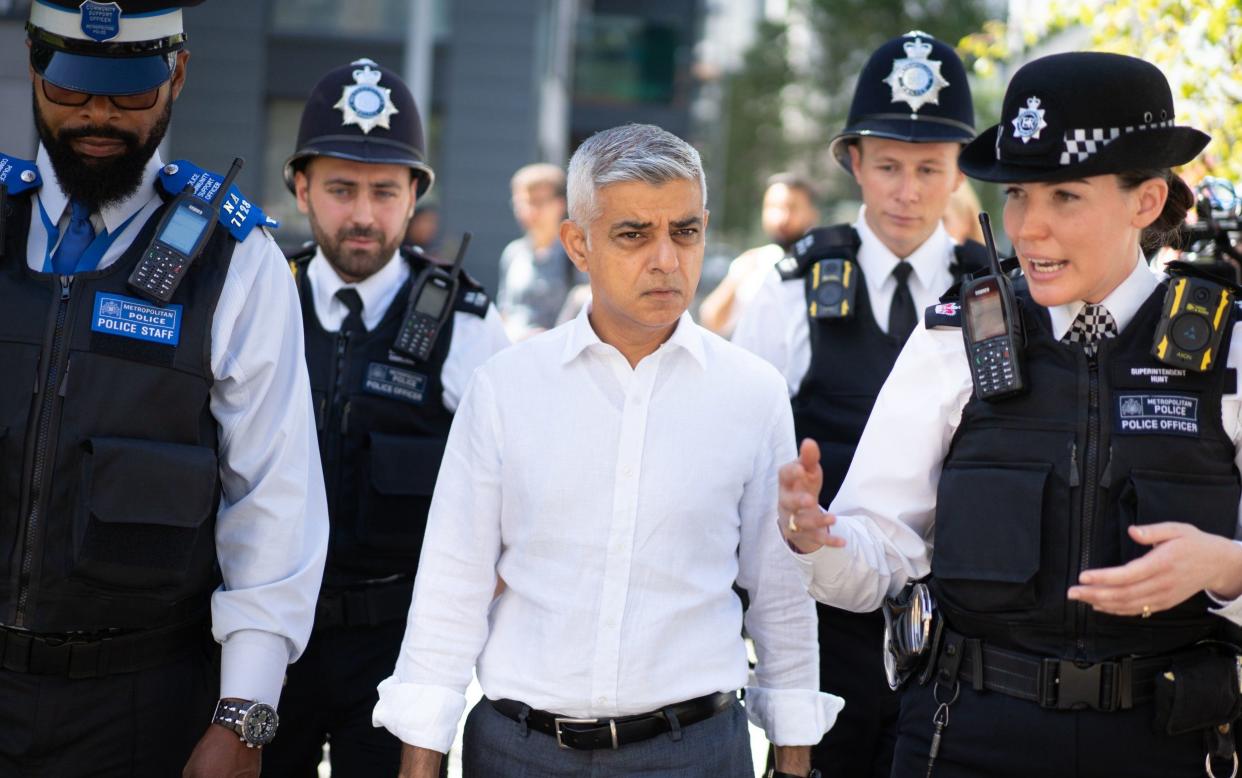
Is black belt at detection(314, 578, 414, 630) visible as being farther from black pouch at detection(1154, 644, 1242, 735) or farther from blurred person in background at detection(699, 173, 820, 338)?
blurred person in background at detection(699, 173, 820, 338)

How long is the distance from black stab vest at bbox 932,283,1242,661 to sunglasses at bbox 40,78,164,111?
209cm

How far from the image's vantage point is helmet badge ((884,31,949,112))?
5301mm

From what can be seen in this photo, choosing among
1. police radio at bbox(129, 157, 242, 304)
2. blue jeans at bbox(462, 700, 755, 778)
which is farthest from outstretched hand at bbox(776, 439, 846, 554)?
police radio at bbox(129, 157, 242, 304)

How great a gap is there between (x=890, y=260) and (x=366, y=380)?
182cm

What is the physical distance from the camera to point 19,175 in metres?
3.57

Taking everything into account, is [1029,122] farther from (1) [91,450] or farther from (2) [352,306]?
(2) [352,306]

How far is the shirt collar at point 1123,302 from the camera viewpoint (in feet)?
11.1

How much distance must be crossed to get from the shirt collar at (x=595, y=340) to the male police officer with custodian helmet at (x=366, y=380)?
Answer: 1.24m

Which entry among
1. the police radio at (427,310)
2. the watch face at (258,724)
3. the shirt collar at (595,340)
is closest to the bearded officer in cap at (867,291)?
the police radio at (427,310)

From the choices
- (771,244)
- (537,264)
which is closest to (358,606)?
(771,244)

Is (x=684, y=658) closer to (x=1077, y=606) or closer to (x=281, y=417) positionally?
(x=1077, y=606)

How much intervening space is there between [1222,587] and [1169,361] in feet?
1.58

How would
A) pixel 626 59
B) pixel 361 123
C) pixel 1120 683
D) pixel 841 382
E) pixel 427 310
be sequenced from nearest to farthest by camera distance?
pixel 1120 683 < pixel 427 310 < pixel 841 382 < pixel 361 123 < pixel 626 59

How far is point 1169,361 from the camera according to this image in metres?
3.21
